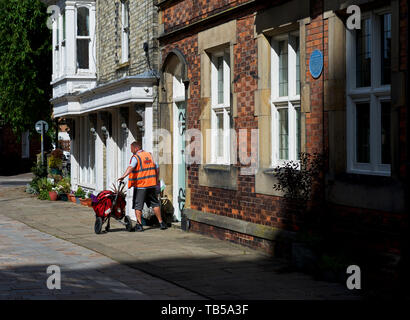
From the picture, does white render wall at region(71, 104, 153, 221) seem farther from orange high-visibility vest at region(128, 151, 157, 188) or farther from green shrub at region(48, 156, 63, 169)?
green shrub at region(48, 156, 63, 169)

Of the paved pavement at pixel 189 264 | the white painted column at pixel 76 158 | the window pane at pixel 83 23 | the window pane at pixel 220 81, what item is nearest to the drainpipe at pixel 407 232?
the paved pavement at pixel 189 264

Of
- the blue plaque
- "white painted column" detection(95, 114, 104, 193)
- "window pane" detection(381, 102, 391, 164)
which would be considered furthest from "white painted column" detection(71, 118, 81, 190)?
"window pane" detection(381, 102, 391, 164)

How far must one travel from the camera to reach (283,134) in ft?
37.3

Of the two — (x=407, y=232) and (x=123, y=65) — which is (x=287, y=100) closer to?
(x=407, y=232)

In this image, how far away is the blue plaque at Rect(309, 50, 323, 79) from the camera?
32.4ft

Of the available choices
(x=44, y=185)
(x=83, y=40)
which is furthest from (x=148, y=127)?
(x=44, y=185)

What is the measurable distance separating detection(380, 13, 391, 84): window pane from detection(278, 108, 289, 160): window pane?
2512mm

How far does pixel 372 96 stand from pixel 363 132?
527 mm

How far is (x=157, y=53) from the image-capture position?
51.7 feet

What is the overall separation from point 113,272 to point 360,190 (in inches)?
136

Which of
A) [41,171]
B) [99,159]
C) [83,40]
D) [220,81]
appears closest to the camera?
[220,81]

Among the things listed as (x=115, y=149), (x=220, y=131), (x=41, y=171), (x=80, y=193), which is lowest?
(x=80, y=193)

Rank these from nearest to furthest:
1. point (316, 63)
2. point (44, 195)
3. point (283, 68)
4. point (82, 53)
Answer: point (316, 63)
point (283, 68)
point (82, 53)
point (44, 195)
